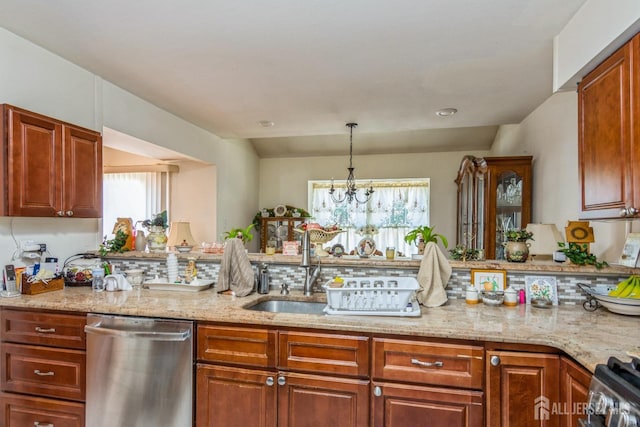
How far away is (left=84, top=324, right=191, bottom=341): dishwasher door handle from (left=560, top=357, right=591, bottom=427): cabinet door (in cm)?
167

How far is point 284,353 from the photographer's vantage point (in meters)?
1.74

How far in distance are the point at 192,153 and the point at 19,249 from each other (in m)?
2.07

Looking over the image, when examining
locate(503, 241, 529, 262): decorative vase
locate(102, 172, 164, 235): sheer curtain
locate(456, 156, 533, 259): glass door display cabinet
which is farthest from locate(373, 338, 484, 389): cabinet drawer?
locate(102, 172, 164, 235): sheer curtain

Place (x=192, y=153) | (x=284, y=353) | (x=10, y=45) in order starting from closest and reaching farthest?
(x=284, y=353), (x=10, y=45), (x=192, y=153)

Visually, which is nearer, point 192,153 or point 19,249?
point 19,249

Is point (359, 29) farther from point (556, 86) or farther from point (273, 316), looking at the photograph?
point (273, 316)

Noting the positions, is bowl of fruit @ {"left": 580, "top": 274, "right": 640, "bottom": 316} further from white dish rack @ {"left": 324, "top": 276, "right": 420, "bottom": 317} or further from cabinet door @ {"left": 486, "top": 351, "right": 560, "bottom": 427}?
white dish rack @ {"left": 324, "top": 276, "right": 420, "bottom": 317}

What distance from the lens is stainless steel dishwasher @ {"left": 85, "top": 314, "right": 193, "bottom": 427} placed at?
1820mm

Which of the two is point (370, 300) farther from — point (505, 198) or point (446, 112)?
point (505, 198)

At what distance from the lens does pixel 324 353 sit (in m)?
1.70

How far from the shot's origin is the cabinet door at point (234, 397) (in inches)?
68.4

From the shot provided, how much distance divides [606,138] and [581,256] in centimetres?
82

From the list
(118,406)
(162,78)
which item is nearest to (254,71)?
(162,78)

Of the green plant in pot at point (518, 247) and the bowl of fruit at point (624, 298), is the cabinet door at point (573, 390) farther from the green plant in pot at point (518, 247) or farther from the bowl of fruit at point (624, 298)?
the green plant in pot at point (518, 247)
